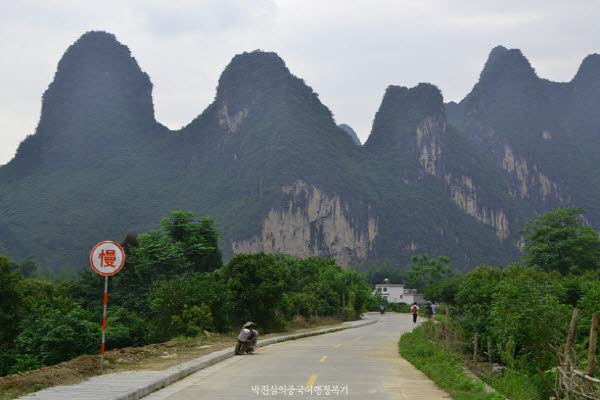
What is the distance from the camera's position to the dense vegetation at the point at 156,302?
19641 millimetres

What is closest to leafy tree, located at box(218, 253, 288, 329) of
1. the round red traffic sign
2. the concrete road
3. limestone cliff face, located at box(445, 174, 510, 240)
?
the concrete road

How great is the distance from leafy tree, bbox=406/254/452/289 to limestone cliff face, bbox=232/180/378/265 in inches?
2462

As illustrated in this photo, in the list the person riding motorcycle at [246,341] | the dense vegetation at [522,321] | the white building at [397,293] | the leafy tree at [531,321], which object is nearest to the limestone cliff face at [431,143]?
the white building at [397,293]

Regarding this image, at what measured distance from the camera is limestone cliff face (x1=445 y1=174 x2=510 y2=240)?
188 meters

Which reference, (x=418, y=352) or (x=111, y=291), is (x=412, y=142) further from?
(x=418, y=352)

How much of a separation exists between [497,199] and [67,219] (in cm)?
11776

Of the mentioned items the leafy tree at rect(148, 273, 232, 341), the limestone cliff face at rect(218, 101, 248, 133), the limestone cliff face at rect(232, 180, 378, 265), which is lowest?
the leafy tree at rect(148, 273, 232, 341)

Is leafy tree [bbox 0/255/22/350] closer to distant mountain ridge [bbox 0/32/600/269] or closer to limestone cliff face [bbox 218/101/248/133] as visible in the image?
distant mountain ridge [bbox 0/32/600/269]

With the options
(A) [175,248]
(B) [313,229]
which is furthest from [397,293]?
(A) [175,248]

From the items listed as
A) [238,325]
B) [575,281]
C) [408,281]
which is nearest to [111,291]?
[238,325]

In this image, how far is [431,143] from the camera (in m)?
185

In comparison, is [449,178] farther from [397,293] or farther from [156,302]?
[156,302]

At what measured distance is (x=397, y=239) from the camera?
166 metres

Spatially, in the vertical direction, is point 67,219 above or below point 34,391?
above
